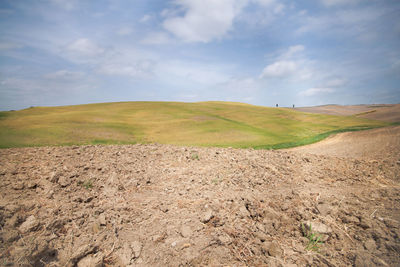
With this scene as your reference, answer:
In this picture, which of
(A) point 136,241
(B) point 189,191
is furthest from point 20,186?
(B) point 189,191

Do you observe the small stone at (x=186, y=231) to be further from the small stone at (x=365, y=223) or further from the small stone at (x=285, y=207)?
the small stone at (x=365, y=223)

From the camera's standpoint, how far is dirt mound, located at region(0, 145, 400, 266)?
3053 mm

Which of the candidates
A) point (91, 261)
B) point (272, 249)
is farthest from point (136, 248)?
point (272, 249)

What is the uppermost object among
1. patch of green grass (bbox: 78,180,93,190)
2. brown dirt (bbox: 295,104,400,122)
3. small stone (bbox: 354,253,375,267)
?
brown dirt (bbox: 295,104,400,122)

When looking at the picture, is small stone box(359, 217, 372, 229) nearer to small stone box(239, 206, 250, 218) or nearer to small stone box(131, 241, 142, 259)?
small stone box(239, 206, 250, 218)

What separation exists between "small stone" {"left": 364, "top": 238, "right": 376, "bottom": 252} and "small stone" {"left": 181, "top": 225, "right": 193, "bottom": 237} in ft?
9.70

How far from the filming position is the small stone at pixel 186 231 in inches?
133

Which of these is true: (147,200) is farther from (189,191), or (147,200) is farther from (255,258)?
(255,258)

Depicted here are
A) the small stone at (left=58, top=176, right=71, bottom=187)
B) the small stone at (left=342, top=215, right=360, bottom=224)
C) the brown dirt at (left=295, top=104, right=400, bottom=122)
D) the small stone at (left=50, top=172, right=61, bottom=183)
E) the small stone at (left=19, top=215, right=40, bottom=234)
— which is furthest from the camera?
the brown dirt at (left=295, top=104, right=400, bottom=122)

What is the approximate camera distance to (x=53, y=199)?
14.0ft

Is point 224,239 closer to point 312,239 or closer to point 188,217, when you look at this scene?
point 188,217

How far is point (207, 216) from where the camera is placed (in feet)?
12.3

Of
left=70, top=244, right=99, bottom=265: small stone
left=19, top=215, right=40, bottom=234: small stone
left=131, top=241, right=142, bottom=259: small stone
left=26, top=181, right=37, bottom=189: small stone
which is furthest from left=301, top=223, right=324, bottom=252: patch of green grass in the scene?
left=26, top=181, right=37, bottom=189: small stone

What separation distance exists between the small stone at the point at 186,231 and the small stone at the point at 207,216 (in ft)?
1.10
